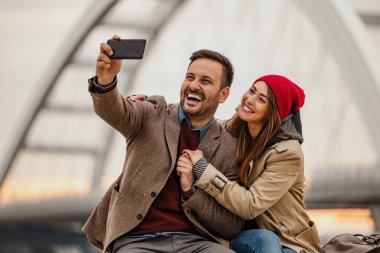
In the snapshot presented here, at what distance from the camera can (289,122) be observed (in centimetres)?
454

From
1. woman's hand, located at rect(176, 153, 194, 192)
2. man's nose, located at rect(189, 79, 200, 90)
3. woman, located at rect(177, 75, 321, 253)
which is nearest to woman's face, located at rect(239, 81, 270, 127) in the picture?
woman, located at rect(177, 75, 321, 253)

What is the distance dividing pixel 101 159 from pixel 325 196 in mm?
16908

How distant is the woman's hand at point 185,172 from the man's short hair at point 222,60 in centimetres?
41

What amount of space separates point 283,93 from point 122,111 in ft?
2.41

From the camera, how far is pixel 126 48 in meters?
4.09

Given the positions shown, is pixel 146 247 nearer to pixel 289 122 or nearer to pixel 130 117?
pixel 130 117

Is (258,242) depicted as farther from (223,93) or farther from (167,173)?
(223,93)

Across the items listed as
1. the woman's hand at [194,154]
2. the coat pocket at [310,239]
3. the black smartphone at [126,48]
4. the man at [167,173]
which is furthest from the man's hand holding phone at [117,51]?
the coat pocket at [310,239]

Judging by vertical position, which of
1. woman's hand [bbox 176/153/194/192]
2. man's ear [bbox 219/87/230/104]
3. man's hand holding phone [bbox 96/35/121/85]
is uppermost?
man's hand holding phone [bbox 96/35/121/85]

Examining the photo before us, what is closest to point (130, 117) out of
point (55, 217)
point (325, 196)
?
point (325, 196)

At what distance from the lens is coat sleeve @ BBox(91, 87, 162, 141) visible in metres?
4.19

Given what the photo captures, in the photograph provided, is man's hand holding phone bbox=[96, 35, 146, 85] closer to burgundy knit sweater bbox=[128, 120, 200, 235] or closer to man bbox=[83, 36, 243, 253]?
man bbox=[83, 36, 243, 253]

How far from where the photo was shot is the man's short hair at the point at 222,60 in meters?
4.48

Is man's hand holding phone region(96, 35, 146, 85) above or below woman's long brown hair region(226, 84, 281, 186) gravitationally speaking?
above
